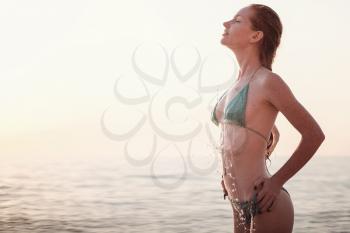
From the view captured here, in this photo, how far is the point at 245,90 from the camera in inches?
118

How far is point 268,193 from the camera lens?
9.20 ft

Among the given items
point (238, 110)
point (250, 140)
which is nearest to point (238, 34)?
point (238, 110)

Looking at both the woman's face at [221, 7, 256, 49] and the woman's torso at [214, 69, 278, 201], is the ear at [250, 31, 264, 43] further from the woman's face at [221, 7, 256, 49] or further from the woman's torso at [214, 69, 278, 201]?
the woman's torso at [214, 69, 278, 201]

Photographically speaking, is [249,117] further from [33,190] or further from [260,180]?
[33,190]

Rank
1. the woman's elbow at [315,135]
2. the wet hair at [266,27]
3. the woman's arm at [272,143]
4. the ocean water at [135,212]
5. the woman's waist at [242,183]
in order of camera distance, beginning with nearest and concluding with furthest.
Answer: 1. the woman's elbow at [315,135]
2. the woman's waist at [242,183]
3. the wet hair at [266,27]
4. the woman's arm at [272,143]
5. the ocean water at [135,212]

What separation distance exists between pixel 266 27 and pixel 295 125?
1.97 ft

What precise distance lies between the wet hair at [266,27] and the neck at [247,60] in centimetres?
3

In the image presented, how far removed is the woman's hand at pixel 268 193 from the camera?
2.79 meters

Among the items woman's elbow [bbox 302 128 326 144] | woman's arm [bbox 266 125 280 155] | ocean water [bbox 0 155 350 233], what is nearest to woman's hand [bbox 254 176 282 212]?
woman's elbow [bbox 302 128 326 144]

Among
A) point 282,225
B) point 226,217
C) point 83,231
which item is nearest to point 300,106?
point 282,225

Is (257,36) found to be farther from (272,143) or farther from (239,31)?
(272,143)

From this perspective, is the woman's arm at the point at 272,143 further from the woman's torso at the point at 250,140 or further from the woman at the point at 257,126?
the woman's torso at the point at 250,140

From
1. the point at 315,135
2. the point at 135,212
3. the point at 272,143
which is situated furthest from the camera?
the point at 135,212

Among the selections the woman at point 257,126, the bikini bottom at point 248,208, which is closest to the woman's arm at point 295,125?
the woman at point 257,126
